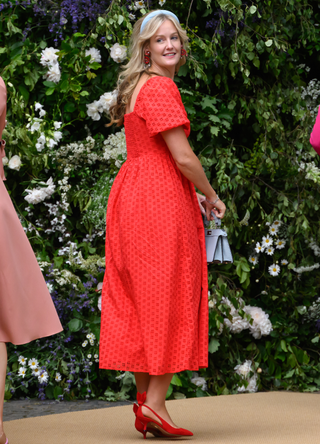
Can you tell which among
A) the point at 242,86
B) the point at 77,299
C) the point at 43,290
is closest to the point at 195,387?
the point at 77,299

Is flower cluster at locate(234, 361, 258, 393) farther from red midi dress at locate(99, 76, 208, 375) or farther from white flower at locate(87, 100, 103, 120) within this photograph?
white flower at locate(87, 100, 103, 120)

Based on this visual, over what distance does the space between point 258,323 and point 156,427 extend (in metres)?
1.35

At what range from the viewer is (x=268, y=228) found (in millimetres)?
3750

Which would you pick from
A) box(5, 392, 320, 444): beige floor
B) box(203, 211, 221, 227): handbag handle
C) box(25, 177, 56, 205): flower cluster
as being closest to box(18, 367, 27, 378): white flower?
box(5, 392, 320, 444): beige floor

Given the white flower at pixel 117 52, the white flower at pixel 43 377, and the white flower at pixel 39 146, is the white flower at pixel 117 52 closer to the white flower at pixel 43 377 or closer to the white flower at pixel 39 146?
the white flower at pixel 39 146

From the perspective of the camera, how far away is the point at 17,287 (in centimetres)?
211

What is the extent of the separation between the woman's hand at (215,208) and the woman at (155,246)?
0.17 feet

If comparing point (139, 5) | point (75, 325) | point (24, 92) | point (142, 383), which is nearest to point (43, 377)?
point (75, 325)

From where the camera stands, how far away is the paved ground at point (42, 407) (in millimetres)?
3062

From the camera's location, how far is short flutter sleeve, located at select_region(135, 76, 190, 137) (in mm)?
2307

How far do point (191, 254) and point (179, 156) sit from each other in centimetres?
37

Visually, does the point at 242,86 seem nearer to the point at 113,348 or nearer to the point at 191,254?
the point at 191,254

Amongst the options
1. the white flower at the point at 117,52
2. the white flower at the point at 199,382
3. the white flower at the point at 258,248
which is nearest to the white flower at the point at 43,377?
the white flower at the point at 199,382

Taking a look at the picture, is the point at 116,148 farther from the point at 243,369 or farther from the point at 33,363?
the point at 243,369
